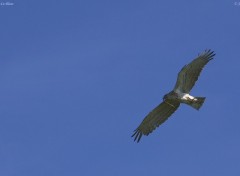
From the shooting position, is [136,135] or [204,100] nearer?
[204,100]

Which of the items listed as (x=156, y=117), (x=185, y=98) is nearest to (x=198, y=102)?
(x=185, y=98)

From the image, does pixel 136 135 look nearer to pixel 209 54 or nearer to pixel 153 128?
pixel 153 128

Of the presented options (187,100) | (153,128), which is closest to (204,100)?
(187,100)

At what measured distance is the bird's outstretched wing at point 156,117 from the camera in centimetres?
2831

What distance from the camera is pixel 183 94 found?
2756 centimetres

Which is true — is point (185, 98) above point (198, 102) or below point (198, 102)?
above

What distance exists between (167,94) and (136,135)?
2.08 m

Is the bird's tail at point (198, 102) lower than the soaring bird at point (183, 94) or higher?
lower

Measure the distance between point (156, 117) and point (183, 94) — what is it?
1.58 m

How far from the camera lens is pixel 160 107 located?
28.4 meters

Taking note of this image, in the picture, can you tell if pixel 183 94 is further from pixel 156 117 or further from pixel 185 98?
pixel 156 117

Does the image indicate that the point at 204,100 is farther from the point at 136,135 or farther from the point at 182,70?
the point at 136,135

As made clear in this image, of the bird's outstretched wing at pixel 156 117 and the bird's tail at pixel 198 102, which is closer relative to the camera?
the bird's tail at pixel 198 102

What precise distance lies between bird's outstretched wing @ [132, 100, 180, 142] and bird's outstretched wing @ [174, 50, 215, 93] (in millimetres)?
651
